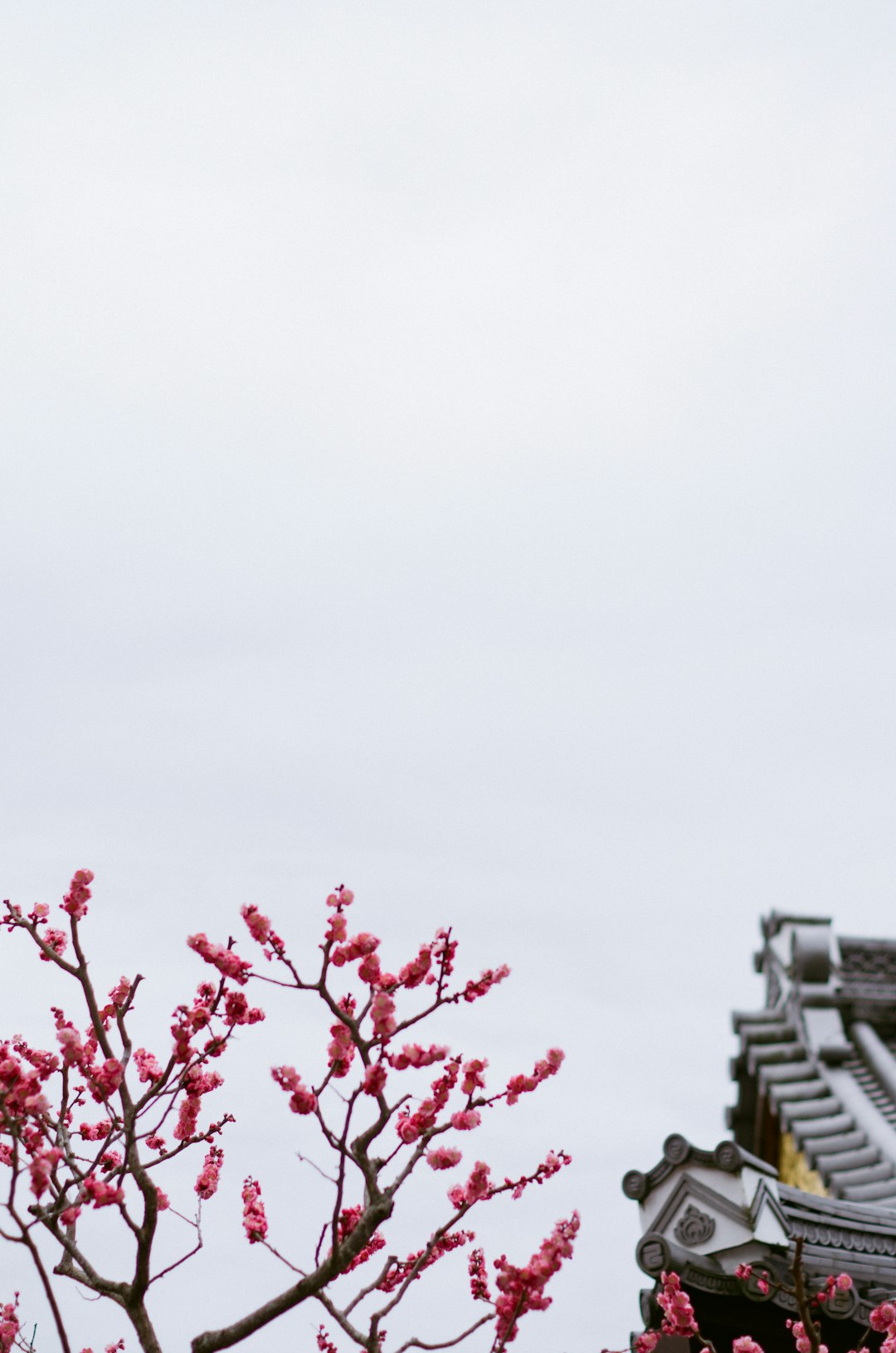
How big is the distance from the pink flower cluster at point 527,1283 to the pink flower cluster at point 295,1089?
1.21 metres

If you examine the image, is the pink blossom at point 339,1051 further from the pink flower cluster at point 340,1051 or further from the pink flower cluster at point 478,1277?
the pink flower cluster at point 478,1277

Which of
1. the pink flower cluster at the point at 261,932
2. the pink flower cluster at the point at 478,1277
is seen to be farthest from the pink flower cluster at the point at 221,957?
the pink flower cluster at the point at 478,1277

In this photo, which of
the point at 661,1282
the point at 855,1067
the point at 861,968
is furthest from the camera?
the point at 861,968

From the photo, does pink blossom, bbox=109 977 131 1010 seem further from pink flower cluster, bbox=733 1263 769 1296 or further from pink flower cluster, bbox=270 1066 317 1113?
pink flower cluster, bbox=733 1263 769 1296

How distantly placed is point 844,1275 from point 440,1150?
3.28 metres

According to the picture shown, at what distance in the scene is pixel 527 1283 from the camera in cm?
589

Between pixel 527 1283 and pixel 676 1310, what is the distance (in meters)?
2.08

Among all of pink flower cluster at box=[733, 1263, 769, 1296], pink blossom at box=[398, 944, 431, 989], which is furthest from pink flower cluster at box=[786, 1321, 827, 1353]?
pink blossom at box=[398, 944, 431, 989]

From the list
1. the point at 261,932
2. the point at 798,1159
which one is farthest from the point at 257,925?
the point at 798,1159

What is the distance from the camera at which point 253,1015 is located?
691 cm

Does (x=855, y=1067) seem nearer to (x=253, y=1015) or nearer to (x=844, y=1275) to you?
(x=844, y=1275)

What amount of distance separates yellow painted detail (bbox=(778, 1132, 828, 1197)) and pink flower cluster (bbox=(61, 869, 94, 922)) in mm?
7572

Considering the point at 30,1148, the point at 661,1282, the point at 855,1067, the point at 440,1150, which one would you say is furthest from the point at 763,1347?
the point at 855,1067

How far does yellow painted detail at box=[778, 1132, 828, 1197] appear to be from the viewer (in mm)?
12000
